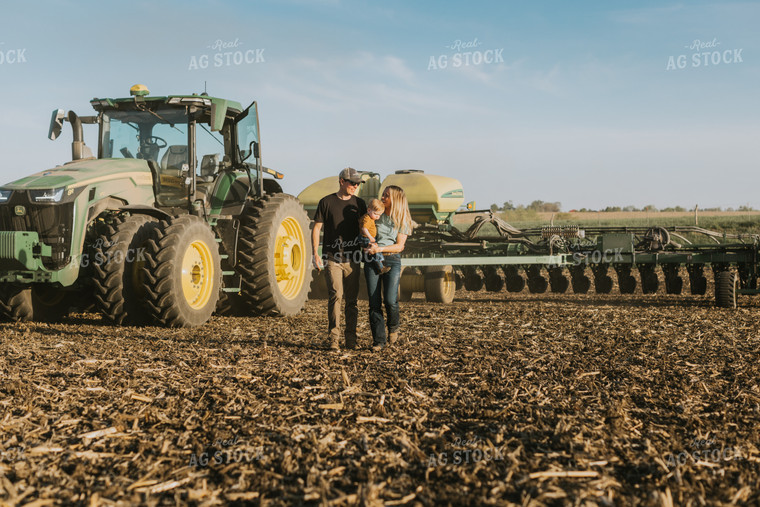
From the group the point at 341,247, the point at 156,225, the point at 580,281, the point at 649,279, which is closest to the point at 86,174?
the point at 156,225

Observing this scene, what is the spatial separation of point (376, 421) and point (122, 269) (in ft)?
14.0

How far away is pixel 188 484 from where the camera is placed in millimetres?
2965

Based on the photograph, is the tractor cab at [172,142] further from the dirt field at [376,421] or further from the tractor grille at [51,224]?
the dirt field at [376,421]

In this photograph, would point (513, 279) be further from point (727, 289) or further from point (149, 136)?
point (149, 136)

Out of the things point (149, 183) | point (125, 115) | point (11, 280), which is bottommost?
point (11, 280)

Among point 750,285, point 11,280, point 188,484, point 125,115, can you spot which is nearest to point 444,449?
point 188,484

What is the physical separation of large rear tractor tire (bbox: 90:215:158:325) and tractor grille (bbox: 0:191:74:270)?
0.31 metres

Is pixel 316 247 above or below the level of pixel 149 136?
below

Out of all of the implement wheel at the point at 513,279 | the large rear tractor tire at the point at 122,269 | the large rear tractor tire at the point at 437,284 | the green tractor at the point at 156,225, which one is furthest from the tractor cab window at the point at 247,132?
the implement wheel at the point at 513,279

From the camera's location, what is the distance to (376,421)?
3.91 m

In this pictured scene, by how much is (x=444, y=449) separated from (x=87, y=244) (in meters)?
5.54

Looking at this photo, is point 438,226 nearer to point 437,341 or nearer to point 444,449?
point 437,341

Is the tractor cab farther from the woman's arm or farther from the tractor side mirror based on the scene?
the woman's arm

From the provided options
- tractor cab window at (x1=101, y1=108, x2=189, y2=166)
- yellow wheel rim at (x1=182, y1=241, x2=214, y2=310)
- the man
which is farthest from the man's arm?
tractor cab window at (x1=101, y1=108, x2=189, y2=166)
